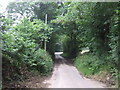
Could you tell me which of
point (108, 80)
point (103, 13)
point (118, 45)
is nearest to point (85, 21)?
point (103, 13)

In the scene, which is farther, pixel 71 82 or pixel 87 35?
pixel 87 35

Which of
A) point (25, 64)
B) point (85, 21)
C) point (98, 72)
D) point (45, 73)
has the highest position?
point (85, 21)

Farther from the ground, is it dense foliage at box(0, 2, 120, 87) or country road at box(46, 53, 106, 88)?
dense foliage at box(0, 2, 120, 87)

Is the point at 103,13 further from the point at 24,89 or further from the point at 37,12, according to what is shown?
the point at 37,12

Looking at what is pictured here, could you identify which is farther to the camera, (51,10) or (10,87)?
(51,10)

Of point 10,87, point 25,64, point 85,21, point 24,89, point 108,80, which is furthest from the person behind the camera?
point 85,21

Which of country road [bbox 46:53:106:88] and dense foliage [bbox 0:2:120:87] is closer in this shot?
dense foliage [bbox 0:2:120:87]

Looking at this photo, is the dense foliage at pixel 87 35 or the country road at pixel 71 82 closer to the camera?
the dense foliage at pixel 87 35

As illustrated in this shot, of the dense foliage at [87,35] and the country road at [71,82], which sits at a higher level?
the dense foliage at [87,35]

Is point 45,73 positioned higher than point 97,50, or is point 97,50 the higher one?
point 97,50

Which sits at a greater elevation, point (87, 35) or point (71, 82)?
point (87, 35)

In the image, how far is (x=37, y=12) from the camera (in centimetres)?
1217

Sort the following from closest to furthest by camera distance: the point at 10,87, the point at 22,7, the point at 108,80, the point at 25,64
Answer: the point at 10,87
the point at 108,80
the point at 25,64
the point at 22,7

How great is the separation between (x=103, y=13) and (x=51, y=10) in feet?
25.1
